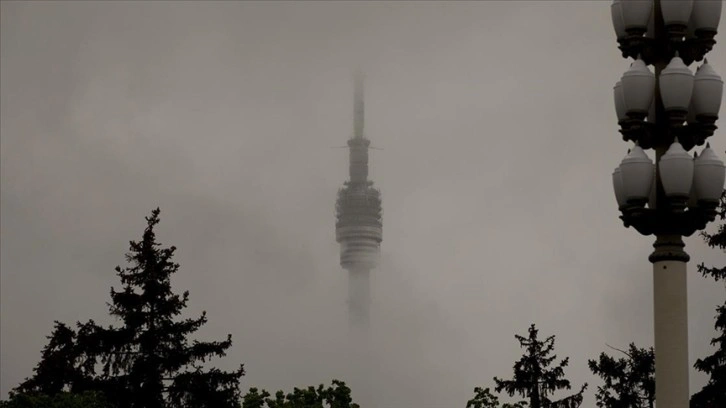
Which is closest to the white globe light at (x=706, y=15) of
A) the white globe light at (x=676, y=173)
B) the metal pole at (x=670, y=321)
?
the white globe light at (x=676, y=173)

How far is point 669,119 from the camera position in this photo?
24297 millimetres

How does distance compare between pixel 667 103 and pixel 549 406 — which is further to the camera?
pixel 549 406

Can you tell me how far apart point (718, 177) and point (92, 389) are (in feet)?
168

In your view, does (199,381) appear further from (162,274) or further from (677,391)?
(677,391)

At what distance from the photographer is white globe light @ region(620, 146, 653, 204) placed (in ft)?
78.7

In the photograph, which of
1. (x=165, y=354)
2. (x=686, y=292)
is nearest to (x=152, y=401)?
(x=165, y=354)

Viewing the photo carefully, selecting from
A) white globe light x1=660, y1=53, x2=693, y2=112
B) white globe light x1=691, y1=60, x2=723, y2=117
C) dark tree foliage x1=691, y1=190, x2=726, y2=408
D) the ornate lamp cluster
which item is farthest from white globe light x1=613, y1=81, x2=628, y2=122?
dark tree foliage x1=691, y1=190, x2=726, y2=408

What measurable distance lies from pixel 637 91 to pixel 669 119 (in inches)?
28.5

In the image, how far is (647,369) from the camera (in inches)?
2707

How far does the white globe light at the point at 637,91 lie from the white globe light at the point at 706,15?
4.23ft

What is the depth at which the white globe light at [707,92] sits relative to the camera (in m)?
24.3

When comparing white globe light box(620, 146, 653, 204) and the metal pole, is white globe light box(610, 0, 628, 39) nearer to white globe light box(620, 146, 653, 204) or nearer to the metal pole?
white globe light box(620, 146, 653, 204)

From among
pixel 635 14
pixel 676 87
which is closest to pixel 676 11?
pixel 635 14

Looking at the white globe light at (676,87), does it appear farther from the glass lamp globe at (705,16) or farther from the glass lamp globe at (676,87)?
the glass lamp globe at (705,16)
